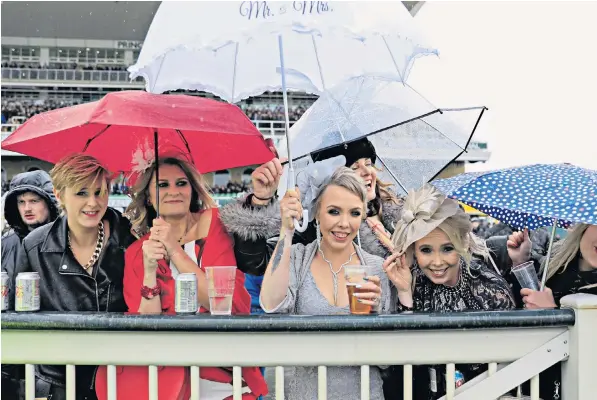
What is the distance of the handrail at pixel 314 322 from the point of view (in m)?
1.99

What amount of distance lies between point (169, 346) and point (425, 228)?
3.41 ft

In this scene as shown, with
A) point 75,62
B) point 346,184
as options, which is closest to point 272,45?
point 346,184

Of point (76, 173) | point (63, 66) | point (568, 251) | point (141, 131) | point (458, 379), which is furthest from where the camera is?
point (63, 66)

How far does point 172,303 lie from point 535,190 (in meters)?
1.41

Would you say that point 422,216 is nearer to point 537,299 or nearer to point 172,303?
point 537,299

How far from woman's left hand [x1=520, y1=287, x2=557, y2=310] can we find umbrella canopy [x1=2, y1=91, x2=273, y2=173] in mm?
1212

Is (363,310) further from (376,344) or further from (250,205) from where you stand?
(250,205)

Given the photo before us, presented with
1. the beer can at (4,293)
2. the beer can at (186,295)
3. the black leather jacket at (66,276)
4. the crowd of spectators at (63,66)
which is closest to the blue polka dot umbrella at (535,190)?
the beer can at (186,295)

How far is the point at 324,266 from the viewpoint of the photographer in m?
2.48

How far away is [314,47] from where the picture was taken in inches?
134

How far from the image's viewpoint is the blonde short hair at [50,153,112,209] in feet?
8.34

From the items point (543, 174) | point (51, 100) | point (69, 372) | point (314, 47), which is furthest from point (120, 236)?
point (51, 100)

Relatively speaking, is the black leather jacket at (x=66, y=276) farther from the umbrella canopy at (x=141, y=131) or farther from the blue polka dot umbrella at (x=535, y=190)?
the blue polka dot umbrella at (x=535, y=190)

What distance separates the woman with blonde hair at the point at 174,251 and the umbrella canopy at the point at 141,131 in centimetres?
18
